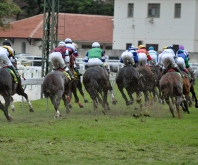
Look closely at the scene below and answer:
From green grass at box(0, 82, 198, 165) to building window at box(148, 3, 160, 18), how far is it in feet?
121

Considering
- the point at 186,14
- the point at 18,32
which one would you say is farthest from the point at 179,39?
the point at 18,32

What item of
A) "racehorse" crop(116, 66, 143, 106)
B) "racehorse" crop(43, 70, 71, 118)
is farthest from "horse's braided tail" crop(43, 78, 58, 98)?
"racehorse" crop(116, 66, 143, 106)

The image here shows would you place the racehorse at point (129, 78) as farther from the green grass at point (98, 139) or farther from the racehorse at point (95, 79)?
the green grass at point (98, 139)

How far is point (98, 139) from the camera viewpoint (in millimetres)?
13508

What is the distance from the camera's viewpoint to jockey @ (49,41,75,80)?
61.1 ft

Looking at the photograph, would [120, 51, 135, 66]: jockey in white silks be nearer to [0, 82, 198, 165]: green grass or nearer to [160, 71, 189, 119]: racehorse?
[0, 82, 198, 165]: green grass

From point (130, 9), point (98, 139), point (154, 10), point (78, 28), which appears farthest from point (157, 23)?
point (98, 139)

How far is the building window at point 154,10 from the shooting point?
56.0 meters

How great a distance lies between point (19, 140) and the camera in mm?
13195

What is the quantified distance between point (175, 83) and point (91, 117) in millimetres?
2610

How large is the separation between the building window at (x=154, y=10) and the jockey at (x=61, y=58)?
1452 inches

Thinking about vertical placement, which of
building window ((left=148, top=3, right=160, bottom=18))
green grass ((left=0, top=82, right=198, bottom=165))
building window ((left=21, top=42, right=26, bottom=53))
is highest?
building window ((left=148, top=3, right=160, bottom=18))

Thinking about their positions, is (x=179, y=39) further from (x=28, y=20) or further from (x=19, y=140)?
(x=19, y=140)

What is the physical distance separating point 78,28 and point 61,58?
48727mm
